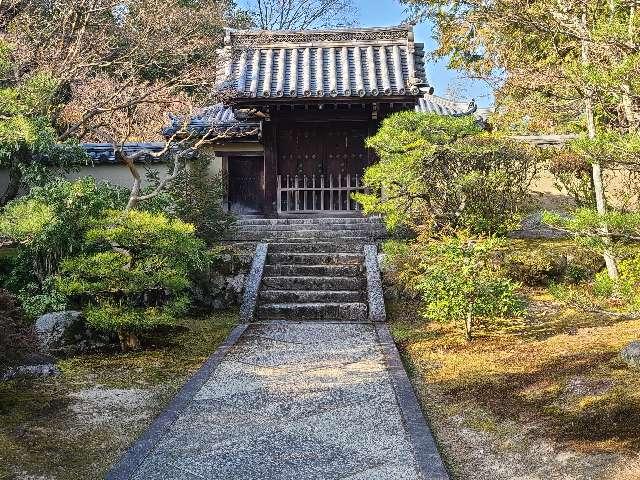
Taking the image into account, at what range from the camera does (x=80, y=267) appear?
7.53m

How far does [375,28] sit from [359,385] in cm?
1162

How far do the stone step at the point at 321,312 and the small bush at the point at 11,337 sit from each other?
4468 millimetres

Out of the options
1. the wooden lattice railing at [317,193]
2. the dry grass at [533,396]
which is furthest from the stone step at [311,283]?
the wooden lattice railing at [317,193]

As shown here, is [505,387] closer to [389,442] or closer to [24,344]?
[389,442]

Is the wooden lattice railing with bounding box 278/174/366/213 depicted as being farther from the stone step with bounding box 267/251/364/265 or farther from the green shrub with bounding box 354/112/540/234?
the green shrub with bounding box 354/112/540/234

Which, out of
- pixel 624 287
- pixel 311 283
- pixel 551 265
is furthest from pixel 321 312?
pixel 624 287

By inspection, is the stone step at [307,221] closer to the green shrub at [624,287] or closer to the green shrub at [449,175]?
the green shrub at [449,175]

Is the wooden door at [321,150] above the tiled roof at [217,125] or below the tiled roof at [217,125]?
below

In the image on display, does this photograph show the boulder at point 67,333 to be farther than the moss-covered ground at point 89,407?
Yes

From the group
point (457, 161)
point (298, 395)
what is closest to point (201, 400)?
point (298, 395)

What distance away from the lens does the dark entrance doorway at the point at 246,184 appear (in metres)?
15.9

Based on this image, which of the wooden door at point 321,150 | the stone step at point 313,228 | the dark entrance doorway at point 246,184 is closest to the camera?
the stone step at point 313,228

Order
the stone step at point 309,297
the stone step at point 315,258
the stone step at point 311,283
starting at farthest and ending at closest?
the stone step at point 315,258, the stone step at point 311,283, the stone step at point 309,297

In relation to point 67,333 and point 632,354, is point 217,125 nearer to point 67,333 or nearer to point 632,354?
point 67,333
